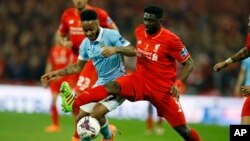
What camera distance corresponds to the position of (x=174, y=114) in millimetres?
11648

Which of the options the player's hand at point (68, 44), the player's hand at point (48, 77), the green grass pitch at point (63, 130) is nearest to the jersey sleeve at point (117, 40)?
the player's hand at point (48, 77)

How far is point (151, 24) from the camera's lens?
1166 cm

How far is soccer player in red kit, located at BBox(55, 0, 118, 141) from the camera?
A: 43.9 ft

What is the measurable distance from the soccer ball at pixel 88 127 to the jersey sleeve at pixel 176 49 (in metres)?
1.48

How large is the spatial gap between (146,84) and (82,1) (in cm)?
284

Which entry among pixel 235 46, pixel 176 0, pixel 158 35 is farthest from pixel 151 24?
pixel 176 0

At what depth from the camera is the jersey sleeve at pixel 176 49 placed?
11.6m

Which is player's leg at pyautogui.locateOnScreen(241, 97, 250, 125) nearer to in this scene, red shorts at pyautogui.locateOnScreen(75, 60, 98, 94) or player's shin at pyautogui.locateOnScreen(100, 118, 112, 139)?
player's shin at pyautogui.locateOnScreen(100, 118, 112, 139)

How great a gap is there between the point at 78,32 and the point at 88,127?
3.37 meters

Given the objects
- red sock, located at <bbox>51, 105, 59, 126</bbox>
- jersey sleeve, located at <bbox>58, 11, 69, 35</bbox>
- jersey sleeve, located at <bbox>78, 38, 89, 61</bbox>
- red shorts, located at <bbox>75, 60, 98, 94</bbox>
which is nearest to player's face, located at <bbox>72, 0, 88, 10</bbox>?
jersey sleeve, located at <bbox>58, 11, 69, 35</bbox>

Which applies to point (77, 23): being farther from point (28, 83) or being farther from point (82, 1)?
point (28, 83)

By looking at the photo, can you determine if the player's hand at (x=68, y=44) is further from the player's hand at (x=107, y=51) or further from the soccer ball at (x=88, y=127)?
the soccer ball at (x=88, y=127)

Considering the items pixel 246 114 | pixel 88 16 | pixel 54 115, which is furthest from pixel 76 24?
pixel 246 114

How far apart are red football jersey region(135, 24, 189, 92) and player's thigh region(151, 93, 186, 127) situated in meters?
→ 0.12
